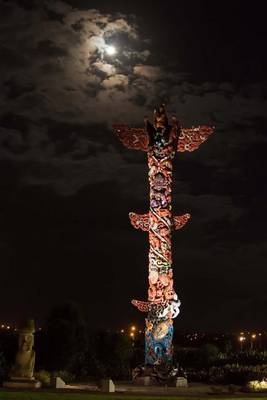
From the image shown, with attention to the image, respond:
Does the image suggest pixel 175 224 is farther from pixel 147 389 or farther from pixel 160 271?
pixel 147 389

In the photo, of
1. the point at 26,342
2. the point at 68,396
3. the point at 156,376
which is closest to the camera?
the point at 68,396

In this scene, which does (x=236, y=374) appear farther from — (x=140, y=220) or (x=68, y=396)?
(x=68, y=396)

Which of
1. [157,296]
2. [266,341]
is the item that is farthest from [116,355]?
[266,341]

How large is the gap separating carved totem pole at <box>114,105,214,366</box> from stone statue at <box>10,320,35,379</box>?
653cm

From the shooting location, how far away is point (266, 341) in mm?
76125

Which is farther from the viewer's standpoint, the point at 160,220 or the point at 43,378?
the point at 160,220

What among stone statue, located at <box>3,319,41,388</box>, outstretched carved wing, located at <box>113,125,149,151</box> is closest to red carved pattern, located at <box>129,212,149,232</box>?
outstretched carved wing, located at <box>113,125,149,151</box>

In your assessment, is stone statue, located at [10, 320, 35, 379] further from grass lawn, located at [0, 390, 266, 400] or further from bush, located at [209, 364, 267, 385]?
bush, located at [209, 364, 267, 385]

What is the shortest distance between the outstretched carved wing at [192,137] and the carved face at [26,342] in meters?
10.8

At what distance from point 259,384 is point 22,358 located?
8334 mm

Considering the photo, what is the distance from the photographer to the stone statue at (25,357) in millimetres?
19219

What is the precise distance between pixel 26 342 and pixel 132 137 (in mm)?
10715

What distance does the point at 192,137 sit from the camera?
2708 centimetres

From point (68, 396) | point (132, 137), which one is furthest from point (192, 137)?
point (68, 396)
